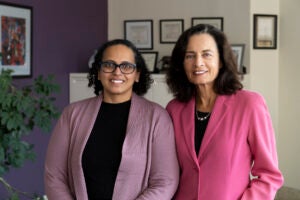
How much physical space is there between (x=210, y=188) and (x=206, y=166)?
0.28 feet

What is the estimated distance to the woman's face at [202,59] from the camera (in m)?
1.78

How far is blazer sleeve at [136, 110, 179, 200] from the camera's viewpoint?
1786 mm

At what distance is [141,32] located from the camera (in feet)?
14.8

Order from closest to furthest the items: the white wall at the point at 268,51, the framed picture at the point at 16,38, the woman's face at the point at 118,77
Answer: the woman's face at the point at 118,77
the framed picture at the point at 16,38
the white wall at the point at 268,51

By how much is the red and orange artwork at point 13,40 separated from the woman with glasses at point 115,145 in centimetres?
160

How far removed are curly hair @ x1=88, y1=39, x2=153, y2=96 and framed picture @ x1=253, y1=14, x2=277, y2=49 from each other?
2463mm

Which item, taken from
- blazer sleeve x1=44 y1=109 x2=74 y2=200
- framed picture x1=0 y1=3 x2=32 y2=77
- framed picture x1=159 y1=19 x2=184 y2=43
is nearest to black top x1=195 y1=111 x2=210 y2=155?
blazer sleeve x1=44 y1=109 x2=74 y2=200

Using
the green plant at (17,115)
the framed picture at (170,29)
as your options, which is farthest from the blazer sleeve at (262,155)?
the framed picture at (170,29)

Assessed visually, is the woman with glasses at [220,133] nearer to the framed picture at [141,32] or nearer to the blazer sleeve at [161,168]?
the blazer sleeve at [161,168]

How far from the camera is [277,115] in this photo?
4488 millimetres

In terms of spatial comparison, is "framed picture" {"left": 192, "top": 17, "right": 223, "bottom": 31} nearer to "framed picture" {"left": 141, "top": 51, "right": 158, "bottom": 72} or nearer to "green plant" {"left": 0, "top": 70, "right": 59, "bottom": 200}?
"framed picture" {"left": 141, "top": 51, "right": 158, "bottom": 72}

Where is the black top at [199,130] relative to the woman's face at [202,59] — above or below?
below

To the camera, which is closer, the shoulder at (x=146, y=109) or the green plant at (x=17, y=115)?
the shoulder at (x=146, y=109)

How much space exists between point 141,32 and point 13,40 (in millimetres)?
1467
